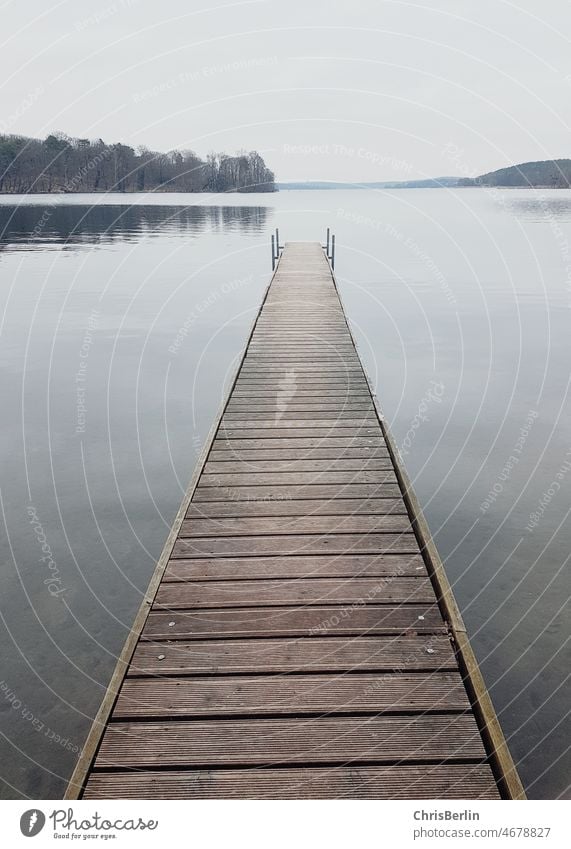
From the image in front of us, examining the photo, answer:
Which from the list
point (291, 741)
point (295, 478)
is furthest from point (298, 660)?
point (295, 478)

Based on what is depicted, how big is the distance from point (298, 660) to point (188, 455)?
22.6 feet

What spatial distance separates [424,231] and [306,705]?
57409 mm

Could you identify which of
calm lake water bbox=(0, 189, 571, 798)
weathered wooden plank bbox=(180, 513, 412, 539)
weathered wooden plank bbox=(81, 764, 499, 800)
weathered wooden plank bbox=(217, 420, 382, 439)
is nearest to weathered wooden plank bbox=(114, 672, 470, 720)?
weathered wooden plank bbox=(81, 764, 499, 800)

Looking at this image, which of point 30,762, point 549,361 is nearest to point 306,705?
point 30,762

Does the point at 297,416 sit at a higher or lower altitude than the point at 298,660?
higher

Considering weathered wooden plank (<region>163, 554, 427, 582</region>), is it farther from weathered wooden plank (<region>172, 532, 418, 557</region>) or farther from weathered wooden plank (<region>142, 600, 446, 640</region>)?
weathered wooden plank (<region>142, 600, 446, 640</region>)

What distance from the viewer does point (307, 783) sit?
336 centimetres

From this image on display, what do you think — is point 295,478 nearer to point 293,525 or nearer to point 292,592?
point 293,525

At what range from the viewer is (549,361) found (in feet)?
53.8

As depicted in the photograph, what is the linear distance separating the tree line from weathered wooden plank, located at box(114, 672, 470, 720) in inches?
4261

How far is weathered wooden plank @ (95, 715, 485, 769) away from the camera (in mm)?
3490

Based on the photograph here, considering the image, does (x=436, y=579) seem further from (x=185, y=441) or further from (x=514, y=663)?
(x=185, y=441)

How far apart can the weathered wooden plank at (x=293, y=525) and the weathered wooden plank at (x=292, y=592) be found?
2.54 ft
